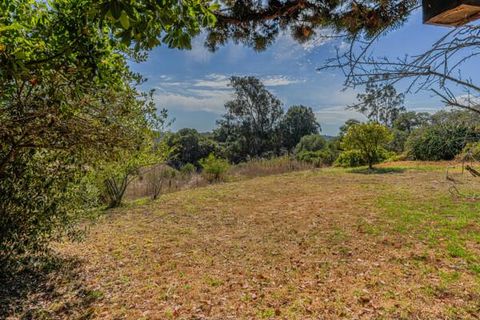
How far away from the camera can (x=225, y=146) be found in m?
27.6

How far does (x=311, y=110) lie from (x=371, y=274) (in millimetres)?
27839

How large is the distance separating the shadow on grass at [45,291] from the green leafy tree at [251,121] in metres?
23.3

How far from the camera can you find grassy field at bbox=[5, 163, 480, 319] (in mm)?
2514

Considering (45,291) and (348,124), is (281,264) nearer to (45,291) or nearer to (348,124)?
(45,291)

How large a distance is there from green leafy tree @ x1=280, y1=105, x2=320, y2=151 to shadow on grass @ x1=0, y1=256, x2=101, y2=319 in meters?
26.1

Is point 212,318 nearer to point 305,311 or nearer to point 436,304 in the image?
point 305,311

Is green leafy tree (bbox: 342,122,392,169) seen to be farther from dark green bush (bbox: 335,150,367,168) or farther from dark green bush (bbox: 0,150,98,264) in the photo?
dark green bush (bbox: 0,150,98,264)

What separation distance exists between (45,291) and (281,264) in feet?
8.48

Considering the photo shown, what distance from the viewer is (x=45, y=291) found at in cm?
293

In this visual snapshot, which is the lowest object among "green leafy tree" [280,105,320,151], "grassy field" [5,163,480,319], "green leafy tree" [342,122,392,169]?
"grassy field" [5,163,480,319]

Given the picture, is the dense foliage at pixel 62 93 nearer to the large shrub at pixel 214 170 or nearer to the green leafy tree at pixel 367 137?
the large shrub at pixel 214 170

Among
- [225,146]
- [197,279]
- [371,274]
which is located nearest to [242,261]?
[197,279]

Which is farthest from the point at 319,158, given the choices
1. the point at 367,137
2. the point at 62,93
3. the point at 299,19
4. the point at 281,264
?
the point at 62,93

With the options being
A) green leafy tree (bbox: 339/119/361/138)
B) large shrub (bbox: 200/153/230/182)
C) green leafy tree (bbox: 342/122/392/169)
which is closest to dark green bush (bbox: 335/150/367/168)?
green leafy tree (bbox: 342/122/392/169)
